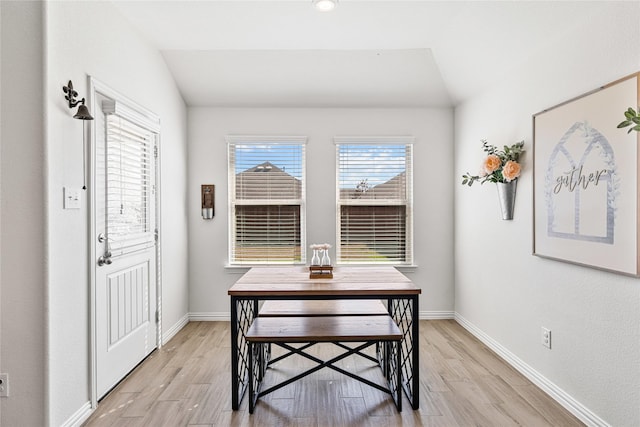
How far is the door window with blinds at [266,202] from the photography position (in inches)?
169

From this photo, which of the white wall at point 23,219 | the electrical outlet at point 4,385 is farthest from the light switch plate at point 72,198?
the electrical outlet at point 4,385

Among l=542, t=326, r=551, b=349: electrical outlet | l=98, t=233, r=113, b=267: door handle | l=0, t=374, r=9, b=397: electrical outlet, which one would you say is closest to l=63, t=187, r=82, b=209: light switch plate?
l=98, t=233, r=113, b=267: door handle

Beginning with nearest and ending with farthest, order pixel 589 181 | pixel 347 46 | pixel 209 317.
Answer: pixel 589 181
pixel 347 46
pixel 209 317

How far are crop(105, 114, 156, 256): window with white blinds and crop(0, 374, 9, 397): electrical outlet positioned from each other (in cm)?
91

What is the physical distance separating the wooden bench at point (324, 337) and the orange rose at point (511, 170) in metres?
1.44

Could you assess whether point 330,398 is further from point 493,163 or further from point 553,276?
point 493,163

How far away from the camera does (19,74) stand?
194 cm

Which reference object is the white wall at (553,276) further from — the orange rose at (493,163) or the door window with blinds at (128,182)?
the door window with blinds at (128,182)

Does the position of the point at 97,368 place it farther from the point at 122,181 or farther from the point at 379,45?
the point at 379,45

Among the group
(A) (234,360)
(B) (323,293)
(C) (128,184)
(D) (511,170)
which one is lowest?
(A) (234,360)

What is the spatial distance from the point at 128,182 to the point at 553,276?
124 inches

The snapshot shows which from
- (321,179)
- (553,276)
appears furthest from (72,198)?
(553,276)

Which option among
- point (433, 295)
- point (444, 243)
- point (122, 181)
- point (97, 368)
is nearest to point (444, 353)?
point (433, 295)

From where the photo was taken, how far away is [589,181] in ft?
7.13
